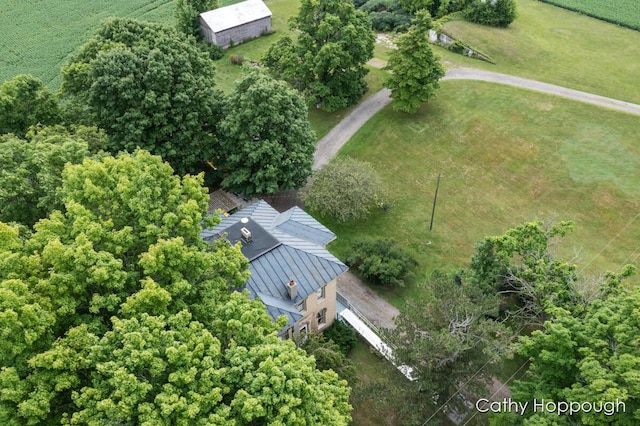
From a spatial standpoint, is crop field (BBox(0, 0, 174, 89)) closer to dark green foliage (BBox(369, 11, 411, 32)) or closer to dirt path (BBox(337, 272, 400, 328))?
dark green foliage (BBox(369, 11, 411, 32))

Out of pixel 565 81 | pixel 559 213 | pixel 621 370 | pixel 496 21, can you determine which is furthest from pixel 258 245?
pixel 496 21

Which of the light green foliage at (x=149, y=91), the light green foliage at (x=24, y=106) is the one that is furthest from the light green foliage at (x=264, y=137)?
the light green foliage at (x=24, y=106)

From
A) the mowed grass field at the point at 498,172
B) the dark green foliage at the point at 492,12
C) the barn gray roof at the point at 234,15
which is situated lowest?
the mowed grass field at the point at 498,172

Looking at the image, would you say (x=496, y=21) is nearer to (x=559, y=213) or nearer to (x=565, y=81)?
(x=565, y=81)

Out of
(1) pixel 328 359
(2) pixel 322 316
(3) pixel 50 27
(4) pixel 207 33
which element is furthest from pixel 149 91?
(3) pixel 50 27

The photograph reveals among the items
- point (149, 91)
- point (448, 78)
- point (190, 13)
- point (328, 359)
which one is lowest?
point (448, 78)

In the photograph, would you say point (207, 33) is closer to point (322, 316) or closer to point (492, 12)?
point (492, 12)

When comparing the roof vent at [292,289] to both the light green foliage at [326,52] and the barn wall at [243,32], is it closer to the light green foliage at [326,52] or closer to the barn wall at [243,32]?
the light green foliage at [326,52]
